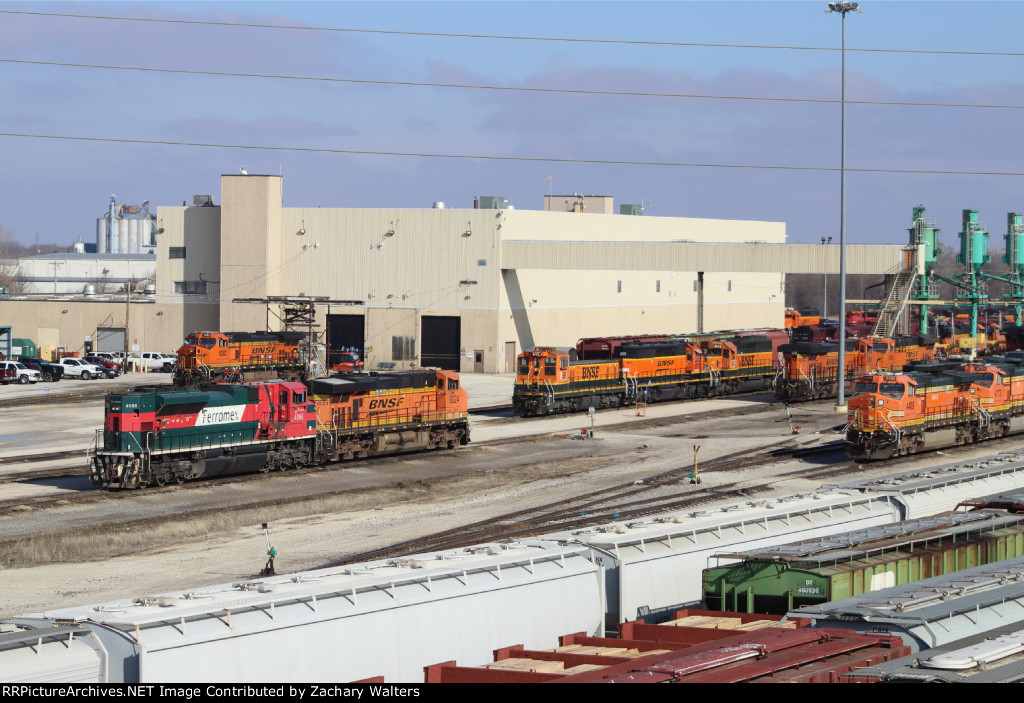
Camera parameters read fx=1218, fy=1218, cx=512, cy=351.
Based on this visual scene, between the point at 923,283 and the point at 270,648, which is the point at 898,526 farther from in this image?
the point at 923,283

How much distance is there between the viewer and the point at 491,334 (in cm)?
7625

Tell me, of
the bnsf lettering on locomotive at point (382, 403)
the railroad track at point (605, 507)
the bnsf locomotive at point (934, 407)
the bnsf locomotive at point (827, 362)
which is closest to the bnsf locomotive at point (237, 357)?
the bnsf lettering on locomotive at point (382, 403)

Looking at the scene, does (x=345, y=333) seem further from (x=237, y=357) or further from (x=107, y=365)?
(x=237, y=357)

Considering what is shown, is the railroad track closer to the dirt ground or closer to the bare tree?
the dirt ground

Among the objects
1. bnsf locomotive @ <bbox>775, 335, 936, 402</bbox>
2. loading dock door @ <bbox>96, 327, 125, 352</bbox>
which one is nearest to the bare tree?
loading dock door @ <bbox>96, 327, 125, 352</bbox>

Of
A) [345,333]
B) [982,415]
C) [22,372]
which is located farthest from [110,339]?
[982,415]

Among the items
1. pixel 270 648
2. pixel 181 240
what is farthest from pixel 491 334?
pixel 270 648

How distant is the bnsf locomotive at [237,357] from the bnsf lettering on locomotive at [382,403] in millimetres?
20917

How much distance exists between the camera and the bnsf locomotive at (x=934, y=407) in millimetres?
42188

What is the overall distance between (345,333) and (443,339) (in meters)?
6.93

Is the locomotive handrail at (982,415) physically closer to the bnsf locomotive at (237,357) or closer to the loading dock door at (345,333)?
the bnsf locomotive at (237,357)

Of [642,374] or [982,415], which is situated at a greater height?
[642,374]

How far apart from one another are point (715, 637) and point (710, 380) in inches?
1967

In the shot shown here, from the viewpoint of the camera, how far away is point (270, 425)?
128 feet
